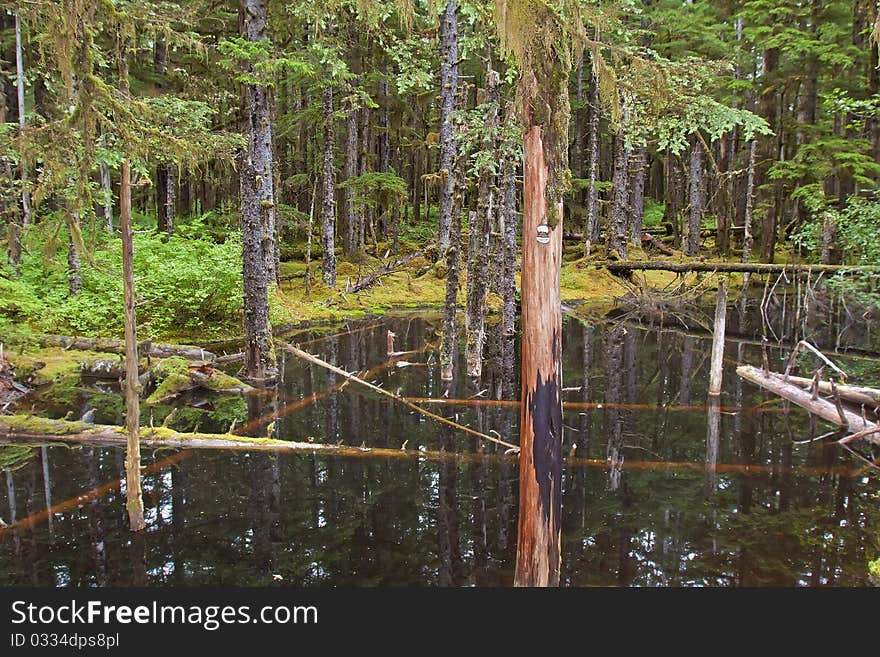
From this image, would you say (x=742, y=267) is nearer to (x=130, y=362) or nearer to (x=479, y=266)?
(x=479, y=266)

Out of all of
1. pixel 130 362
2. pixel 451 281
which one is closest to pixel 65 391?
pixel 130 362

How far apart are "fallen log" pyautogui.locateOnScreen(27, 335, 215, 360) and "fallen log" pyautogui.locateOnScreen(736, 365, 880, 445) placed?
44.8 ft

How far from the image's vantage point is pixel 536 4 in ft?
19.5

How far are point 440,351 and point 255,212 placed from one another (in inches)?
227

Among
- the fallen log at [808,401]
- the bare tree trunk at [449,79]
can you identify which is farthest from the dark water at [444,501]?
the bare tree trunk at [449,79]

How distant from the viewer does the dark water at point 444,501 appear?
747cm

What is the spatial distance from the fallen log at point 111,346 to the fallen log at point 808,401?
13656 mm

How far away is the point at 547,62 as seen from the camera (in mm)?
→ 6160

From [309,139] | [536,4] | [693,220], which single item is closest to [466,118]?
[536,4]

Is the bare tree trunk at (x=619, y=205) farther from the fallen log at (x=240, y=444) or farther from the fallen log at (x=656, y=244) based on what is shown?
the fallen log at (x=240, y=444)

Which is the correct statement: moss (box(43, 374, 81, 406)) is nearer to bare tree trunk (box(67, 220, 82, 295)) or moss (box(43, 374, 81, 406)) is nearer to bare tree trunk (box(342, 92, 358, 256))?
bare tree trunk (box(67, 220, 82, 295))

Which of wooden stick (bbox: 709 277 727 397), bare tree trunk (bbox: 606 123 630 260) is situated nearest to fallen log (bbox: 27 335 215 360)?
wooden stick (bbox: 709 277 727 397)

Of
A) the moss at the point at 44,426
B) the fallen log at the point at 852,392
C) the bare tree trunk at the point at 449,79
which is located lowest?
the moss at the point at 44,426

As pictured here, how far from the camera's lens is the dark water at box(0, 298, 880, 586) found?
747cm
